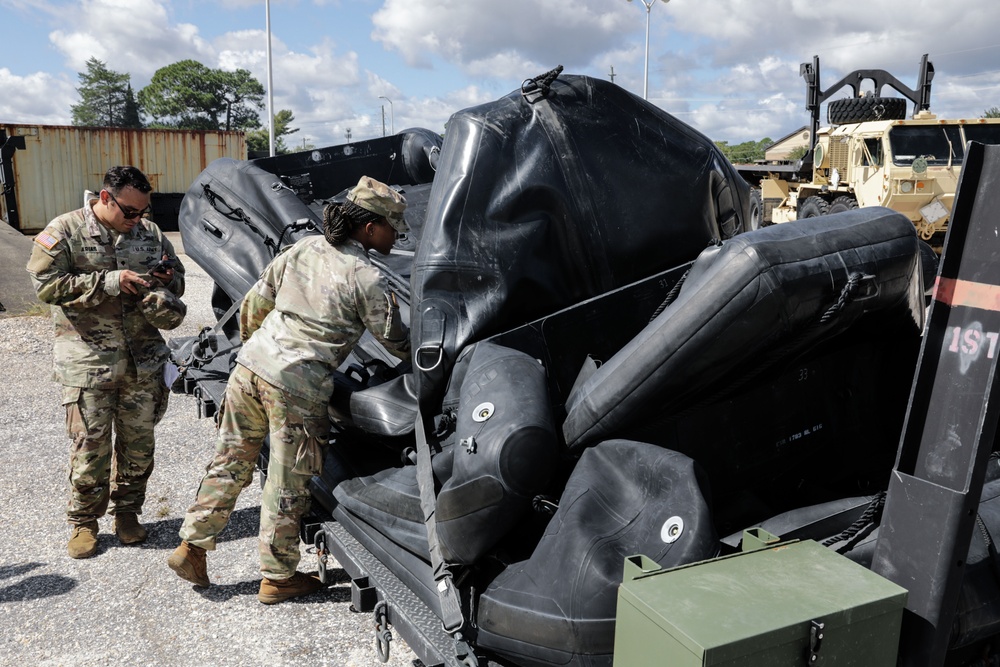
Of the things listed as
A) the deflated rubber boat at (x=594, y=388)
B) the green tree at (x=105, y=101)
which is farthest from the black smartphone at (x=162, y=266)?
the green tree at (x=105, y=101)

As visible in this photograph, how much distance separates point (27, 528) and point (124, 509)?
1.96ft

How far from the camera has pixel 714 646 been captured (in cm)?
163

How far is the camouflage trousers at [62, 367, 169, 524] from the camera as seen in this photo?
4109mm

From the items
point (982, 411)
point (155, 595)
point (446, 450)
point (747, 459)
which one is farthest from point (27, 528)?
point (982, 411)

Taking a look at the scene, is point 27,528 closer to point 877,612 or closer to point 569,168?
point 569,168

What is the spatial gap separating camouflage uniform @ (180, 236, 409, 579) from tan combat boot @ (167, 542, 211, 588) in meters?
0.06

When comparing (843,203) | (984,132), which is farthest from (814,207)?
(984,132)


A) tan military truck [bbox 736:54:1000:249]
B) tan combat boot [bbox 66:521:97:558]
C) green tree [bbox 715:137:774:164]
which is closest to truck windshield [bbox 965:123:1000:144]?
Result: tan military truck [bbox 736:54:1000:249]

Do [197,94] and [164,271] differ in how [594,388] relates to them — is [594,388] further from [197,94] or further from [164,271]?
[197,94]

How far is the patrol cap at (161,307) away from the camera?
4.10m

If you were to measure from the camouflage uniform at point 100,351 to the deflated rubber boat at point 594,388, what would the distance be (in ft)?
3.52

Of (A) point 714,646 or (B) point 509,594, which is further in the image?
(B) point 509,594

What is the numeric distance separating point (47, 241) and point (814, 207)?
1300 cm

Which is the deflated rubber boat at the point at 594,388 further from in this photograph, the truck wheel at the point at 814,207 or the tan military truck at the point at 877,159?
the truck wheel at the point at 814,207
